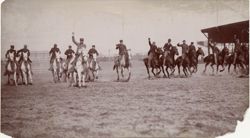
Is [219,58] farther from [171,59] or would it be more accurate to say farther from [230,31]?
[171,59]

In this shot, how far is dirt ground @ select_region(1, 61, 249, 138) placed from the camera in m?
3.78

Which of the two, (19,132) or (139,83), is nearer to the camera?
(19,132)

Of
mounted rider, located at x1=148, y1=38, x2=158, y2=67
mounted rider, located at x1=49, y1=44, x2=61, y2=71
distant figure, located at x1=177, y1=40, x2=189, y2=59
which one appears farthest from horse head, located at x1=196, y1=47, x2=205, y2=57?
mounted rider, located at x1=49, y1=44, x2=61, y2=71

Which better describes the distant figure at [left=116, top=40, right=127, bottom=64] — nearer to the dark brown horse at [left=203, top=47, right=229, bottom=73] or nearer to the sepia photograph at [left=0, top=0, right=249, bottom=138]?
the sepia photograph at [left=0, top=0, right=249, bottom=138]

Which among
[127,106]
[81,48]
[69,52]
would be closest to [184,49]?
[127,106]

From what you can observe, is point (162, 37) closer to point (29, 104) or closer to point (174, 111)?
point (174, 111)

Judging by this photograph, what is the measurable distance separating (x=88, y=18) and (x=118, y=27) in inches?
11.8

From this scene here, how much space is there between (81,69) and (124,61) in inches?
16.8

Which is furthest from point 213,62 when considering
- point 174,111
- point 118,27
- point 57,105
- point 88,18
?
point 57,105

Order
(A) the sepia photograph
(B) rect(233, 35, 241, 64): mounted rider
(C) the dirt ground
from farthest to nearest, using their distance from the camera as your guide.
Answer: (B) rect(233, 35, 241, 64): mounted rider, (A) the sepia photograph, (C) the dirt ground

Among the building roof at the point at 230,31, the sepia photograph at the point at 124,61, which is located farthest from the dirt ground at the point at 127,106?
the building roof at the point at 230,31

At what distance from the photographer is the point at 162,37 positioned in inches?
157

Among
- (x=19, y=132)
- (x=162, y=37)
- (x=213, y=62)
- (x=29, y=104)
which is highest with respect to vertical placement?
(x=162, y=37)

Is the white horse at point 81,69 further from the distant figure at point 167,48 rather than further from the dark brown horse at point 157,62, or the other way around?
the distant figure at point 167,48
